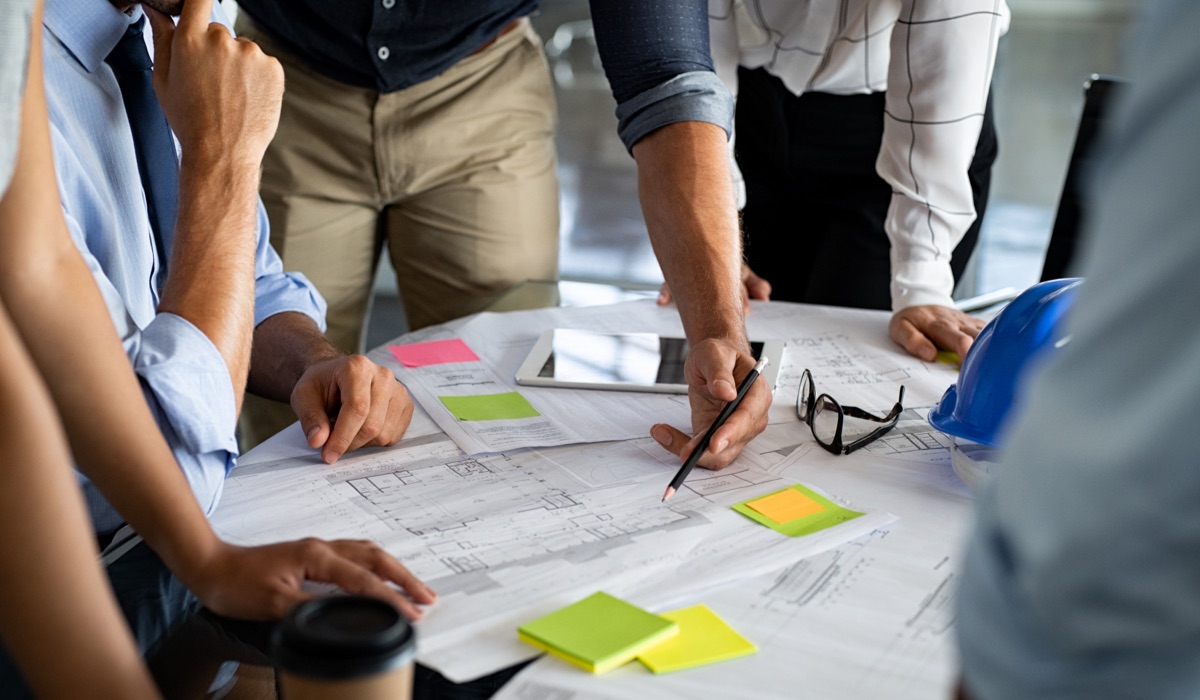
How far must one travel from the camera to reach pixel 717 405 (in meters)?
1.29

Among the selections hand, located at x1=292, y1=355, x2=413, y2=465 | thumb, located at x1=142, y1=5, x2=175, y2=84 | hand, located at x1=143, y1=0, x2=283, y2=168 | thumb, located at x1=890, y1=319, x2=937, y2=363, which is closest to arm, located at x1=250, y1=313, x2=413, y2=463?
hand, located at x1=292, y1=355, x2=413, y2=465

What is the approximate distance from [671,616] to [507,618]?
0.13 metres

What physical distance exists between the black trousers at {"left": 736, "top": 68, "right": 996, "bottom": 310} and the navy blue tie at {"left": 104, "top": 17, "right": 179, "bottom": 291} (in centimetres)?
104

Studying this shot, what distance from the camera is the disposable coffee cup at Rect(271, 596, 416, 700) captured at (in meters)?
0.65

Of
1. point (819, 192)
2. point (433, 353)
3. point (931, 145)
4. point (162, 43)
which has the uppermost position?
point (162, 43)

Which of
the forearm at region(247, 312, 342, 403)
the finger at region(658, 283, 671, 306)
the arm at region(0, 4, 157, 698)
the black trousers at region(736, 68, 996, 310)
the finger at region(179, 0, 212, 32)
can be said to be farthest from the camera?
the black trousers at region(736, 68, 996, 310)

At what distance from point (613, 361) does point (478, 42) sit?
82cm

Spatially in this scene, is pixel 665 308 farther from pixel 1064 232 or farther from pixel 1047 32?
pixel 1047 32

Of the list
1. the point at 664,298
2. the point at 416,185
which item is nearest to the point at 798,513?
the point at 664,298

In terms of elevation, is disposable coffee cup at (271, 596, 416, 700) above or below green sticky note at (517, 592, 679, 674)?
above

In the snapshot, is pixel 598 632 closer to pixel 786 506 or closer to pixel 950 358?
pixel 786 506

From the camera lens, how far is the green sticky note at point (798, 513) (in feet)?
3.53

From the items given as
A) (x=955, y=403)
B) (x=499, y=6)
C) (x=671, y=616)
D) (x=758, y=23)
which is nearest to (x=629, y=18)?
(x=758, y=23)

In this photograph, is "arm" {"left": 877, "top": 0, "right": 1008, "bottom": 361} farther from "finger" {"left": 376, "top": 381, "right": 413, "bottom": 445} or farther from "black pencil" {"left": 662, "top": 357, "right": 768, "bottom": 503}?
"finger" {"left": 376, "top": 381, "right": 413, "bottom": 445}
